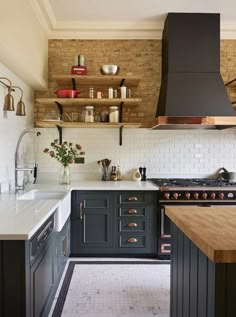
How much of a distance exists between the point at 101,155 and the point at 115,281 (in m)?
1.83

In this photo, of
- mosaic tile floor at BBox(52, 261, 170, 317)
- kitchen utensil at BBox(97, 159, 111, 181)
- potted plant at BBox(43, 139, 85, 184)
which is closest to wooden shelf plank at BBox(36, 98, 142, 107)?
potted plant at BBox(43, 139, 85, 184)

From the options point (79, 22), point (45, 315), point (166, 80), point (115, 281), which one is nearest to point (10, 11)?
point (79, 22)

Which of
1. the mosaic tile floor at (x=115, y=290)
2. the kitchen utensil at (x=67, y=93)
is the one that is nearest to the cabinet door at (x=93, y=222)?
the mosaic tile floor at (x=115, y=290)

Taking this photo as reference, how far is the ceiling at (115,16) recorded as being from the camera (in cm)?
344

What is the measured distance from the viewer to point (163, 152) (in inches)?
166

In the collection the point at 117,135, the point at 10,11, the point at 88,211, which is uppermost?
the point at 10,11

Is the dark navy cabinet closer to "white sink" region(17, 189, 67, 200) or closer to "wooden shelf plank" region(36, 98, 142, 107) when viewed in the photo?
"white sink" region(17, 189, 67, 200)

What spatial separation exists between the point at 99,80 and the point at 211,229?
9.46ft

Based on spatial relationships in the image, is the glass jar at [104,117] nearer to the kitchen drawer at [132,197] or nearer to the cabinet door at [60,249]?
the kitchen drawer at [132,197]

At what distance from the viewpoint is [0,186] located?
2865 mm

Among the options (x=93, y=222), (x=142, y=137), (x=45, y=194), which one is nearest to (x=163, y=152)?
(x=142, y=137)

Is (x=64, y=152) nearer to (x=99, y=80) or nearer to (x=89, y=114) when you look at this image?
(x=89, y=114)

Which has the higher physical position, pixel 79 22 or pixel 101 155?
pixel 79 22

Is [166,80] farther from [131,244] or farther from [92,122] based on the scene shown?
[131,244]
